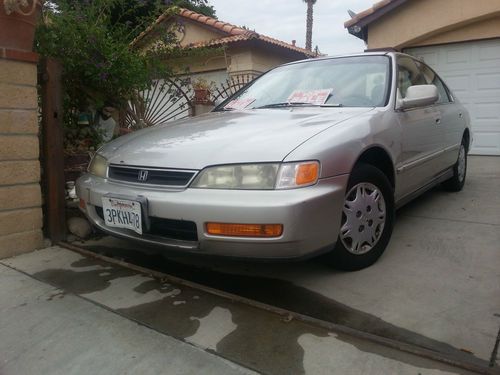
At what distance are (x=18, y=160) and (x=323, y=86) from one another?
2.39 meters

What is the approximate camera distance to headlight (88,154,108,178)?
3.06 metres

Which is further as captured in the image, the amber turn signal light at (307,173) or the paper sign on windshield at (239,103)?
the paper sign on windshield at (239,103)

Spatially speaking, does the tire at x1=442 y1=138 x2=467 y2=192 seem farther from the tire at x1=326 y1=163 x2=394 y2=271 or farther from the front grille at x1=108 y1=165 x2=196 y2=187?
the front grille at x1=108 y1=165 x2=196 y2=187

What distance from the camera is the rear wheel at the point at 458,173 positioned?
507 cm

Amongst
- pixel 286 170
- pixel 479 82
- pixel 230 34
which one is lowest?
pixel 286 170

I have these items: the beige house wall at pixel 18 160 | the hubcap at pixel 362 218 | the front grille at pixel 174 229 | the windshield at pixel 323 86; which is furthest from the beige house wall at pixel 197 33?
the front grille at pixel 174 229

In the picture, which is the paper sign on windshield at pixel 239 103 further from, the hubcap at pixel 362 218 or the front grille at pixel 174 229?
the front grille at pixel 174 229

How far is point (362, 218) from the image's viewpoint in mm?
2920

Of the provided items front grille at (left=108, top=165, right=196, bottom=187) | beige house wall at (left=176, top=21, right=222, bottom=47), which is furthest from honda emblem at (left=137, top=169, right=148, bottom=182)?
beige house wall at (left=176, top=21, right=222, bottom=47)

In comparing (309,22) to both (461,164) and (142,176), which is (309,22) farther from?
(142,176)

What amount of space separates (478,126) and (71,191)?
7.67 metres

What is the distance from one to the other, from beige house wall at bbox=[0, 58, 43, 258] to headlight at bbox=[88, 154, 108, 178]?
591mm

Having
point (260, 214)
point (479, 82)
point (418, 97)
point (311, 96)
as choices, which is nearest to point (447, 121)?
point (418, 97)

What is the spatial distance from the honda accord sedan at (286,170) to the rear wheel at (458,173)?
1271 mm
